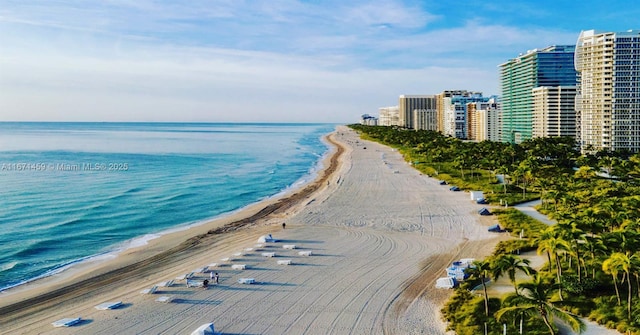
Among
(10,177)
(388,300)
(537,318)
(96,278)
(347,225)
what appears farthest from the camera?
(10,177)

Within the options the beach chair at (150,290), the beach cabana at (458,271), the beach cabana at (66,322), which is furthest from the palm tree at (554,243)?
the beach cabana at (66,322)

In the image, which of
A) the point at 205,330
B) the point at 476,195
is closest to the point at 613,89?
the point at 476,195

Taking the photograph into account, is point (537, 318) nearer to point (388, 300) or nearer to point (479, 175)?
point (388, 300)

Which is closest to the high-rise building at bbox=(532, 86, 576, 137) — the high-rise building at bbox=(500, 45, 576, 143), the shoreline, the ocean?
the high-rise building at bbox=(500, 45, 576, 143)

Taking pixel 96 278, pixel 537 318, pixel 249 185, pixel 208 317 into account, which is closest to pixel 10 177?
pixel 249 185

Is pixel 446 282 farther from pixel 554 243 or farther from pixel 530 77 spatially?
pixel 530 77

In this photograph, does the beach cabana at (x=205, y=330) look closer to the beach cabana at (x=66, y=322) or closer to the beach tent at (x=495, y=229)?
the beach cabana at (x=66, y=322)
